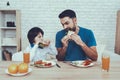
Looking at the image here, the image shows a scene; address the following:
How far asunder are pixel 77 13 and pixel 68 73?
7.17 ft

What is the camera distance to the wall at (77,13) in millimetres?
3787

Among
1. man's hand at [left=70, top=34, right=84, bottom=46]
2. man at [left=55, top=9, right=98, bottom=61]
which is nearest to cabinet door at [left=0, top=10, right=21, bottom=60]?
man at [left=55, top=9, right=98, bottom=61]

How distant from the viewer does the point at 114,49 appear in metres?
3.85

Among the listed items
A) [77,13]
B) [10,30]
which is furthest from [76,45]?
[10,30]

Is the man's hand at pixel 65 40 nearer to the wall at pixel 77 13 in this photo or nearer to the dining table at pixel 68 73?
the dining table at pixel 68 73

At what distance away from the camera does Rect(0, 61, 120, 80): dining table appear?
1.64 m

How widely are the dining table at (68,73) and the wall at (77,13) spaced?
1.89 meters

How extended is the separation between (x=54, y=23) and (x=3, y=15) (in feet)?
2.86

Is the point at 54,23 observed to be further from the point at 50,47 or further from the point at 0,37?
the point at 50,47

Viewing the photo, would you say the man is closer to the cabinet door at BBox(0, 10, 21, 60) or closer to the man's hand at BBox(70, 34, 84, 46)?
the man's hand at BBox(70, 34, 84, 46)

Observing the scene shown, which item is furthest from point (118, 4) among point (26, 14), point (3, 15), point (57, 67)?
point (57, 67)

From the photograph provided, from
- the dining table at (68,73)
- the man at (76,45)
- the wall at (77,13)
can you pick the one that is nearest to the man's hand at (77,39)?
the man at (76,45)

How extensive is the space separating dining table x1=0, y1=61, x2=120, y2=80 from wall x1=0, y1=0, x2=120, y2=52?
74.4 inches

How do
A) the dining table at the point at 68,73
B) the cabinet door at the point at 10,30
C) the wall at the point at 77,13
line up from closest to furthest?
the dining table at the point at 68,73, the cabinet door at the point at 10,30, the wall at the point at 77,13
